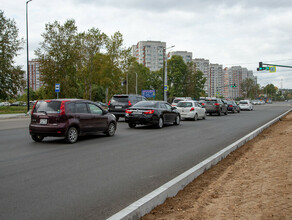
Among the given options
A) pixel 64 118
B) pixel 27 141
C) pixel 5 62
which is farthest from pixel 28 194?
pixel 5 62

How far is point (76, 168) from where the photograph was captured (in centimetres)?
695

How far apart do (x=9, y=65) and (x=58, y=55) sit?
6.53 metres

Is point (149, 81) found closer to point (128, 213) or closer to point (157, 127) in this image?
point (157, 127)

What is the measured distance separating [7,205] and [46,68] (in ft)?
132

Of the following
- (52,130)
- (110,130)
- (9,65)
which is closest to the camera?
(52,130)

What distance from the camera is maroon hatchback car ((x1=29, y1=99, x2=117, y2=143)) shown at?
34.8 feet

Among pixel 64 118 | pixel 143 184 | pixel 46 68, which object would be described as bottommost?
pixel 143 184

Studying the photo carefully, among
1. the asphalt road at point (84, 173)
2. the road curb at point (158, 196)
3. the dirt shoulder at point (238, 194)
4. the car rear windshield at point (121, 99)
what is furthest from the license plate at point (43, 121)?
the car rear windshield at point (121, 99)

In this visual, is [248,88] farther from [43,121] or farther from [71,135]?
[43,121]

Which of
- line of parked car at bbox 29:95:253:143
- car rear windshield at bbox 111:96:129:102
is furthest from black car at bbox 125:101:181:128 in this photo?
car rear windshield at bbox 111:96:129:102

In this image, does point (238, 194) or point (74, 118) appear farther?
point (74, 118)

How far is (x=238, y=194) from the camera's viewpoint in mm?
4895

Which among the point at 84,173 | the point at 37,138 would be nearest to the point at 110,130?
the point at 37,138

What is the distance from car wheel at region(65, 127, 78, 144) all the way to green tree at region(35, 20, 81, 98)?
33160 mm
